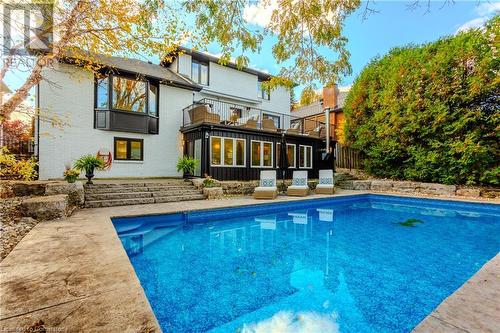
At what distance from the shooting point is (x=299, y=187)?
10.6 metres

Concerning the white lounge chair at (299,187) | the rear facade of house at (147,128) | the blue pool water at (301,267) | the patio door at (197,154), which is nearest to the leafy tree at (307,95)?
the blue pool water at (301,267)

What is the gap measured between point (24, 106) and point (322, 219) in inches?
342

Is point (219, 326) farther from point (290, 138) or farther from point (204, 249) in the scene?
point (290, 138)

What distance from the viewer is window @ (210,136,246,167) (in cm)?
1101

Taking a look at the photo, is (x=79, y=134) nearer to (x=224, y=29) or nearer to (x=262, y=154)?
(x=262, y=154)

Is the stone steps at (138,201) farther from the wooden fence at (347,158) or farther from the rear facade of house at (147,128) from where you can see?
the wooden fence at (347,158)

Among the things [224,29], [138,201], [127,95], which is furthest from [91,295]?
[127,95]

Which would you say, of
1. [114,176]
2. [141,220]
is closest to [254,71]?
[114,176]

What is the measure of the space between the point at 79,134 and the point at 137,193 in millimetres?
5155

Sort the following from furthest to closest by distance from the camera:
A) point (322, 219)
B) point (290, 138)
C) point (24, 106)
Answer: point (290, 138), point (322, 219), point (24, 106)

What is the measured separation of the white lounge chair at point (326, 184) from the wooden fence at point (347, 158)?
4.63 m

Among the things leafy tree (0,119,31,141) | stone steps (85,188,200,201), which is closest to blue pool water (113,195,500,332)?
stone steps (85,188,200,201)

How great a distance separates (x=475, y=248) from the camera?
4461mm

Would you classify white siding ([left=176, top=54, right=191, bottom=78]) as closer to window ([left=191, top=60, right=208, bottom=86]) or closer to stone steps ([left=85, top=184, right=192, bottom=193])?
window ([left=191, top=60, right=208, bottom=86])
